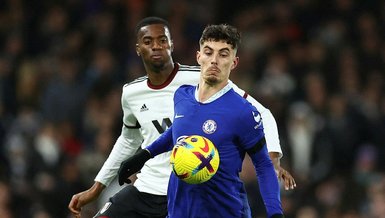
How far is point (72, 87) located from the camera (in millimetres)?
13727

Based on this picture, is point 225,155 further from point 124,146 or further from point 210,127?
point 124,146

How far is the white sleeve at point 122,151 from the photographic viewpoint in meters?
7.52

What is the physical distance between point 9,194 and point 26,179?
3.58 ft

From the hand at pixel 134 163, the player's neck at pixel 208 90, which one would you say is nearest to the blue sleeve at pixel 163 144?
the hand at pixel 134 163

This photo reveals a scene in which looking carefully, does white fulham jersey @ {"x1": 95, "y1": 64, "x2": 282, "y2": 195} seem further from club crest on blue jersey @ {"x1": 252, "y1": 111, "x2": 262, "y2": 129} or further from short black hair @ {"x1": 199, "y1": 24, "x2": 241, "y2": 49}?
club crest on blue jersey @ {"x1": 252, "y1": 111, "x2": 262, "y2": 129}

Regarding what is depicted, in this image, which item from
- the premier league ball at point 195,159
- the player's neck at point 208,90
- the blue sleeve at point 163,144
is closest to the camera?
the premier league ball at point 195,159

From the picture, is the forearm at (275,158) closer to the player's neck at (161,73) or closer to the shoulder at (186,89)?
the shoulder at (186,89)

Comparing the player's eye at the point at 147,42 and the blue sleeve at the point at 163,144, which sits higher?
the player's eye at the point at 147,42

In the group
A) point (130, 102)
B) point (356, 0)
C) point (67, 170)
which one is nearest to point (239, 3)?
point (356, 0)

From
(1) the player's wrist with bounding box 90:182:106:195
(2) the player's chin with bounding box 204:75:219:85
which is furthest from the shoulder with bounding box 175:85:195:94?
(1) the player's wrist with bounding box 90:182:106:195

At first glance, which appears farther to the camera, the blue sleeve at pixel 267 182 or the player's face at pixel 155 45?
the player's face at pixel 155 45

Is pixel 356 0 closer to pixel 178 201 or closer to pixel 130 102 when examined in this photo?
pixel 130 102

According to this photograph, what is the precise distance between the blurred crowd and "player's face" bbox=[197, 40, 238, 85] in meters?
5.19

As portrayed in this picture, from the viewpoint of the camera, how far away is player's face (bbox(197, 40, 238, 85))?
612 centimetres
